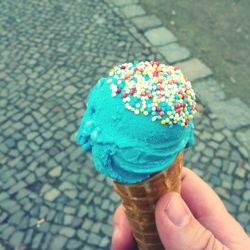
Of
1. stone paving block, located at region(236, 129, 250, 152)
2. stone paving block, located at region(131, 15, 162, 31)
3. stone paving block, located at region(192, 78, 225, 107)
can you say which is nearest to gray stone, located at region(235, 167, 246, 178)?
stone paving block, located at region(236, 129, 250, 152)

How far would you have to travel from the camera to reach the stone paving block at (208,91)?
16.5 feet

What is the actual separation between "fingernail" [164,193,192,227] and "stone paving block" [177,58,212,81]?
3.23 meters

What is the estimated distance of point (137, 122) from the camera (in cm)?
201

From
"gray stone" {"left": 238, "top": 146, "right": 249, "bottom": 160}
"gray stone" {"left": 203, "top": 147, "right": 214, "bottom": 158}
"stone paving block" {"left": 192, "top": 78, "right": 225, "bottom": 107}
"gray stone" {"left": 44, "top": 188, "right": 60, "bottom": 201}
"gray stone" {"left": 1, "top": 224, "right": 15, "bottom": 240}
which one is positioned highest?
"stone paving block" {"left": 192, "top": 78, "right": 225, "bottom": 107}

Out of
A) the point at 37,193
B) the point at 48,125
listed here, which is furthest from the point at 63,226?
the point at 48,125

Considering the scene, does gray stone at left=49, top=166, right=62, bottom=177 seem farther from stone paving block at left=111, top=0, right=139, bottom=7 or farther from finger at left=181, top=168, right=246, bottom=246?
stone paving block at left=111, top=0, right=139, bottom=7

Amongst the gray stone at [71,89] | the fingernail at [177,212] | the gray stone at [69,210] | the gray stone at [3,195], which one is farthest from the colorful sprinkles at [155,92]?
the gray stone at [71,89]

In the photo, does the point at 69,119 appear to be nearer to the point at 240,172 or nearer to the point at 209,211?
the point at 240,172

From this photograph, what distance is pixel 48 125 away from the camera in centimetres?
Result: 482

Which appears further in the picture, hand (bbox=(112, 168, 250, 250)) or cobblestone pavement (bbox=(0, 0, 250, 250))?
cobblestone pavement (bbox=(0, 0, 250, 250))

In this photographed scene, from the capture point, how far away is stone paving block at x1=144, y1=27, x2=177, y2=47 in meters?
5.93

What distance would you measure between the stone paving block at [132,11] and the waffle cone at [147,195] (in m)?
4.64

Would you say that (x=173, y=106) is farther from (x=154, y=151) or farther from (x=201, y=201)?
(x=201, y=201)

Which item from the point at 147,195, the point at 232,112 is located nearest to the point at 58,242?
the point at 147,195
